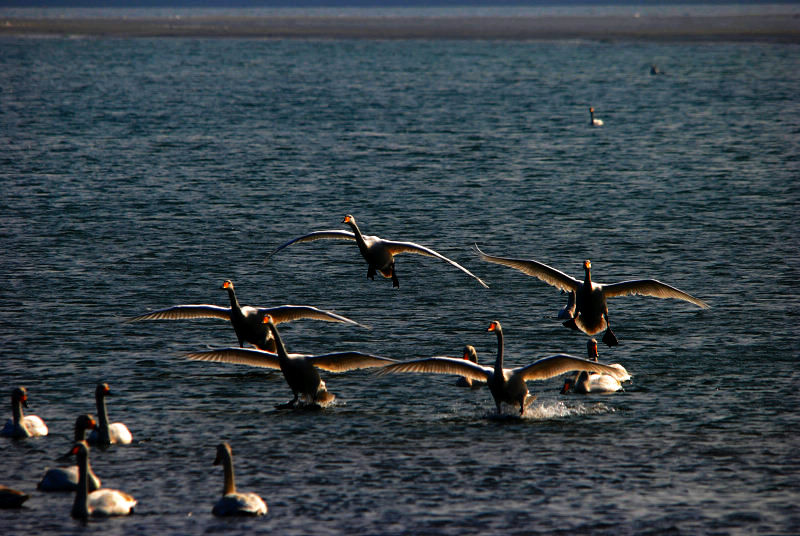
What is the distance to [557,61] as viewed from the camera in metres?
139

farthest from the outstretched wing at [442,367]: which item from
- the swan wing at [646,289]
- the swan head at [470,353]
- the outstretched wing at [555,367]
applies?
the swan wing at [646,289]

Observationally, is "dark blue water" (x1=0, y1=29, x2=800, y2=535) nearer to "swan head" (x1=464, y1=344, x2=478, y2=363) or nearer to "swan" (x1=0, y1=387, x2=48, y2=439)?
"swan" (x1=0, y1=387, x2=48, y2=439)

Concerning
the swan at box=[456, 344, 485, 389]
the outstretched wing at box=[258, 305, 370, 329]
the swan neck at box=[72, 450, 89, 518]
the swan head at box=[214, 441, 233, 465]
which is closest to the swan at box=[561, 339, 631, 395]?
the swan at box=[456, 344, 485, 389]

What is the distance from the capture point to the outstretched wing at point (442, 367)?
2158 centimetres

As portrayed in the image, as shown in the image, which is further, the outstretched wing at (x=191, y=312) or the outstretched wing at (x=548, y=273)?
the outstretched wing at (x=548, y=273)

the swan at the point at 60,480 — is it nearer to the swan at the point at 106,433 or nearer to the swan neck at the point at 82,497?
the swan neck at the point at 82,497

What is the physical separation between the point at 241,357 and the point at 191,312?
2.40 meters

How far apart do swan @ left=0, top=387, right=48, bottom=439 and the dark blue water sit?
0.22m

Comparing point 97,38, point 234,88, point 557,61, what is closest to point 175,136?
point 234,88

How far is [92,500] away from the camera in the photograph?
684 inches

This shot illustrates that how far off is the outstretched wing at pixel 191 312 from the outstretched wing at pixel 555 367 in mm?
6548

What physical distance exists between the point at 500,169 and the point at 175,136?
2162 centimetres

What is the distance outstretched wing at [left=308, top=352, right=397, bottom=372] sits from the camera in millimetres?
21891

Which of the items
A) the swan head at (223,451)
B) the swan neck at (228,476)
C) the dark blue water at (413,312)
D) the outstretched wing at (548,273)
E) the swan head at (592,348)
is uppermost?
the outstretched wing at (548,273)
